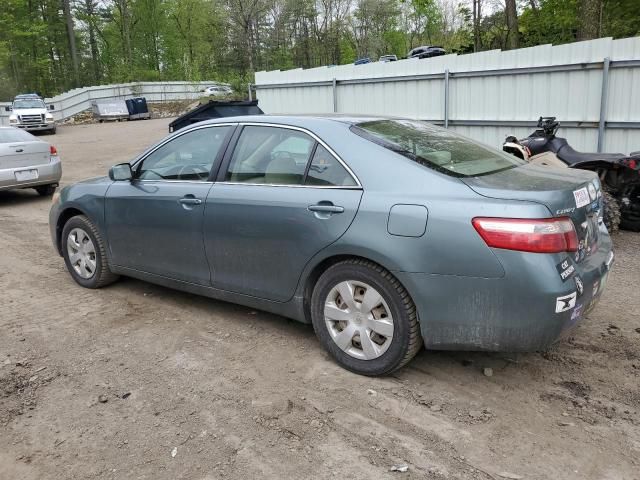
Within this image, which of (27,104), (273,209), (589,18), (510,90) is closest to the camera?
(273,209)

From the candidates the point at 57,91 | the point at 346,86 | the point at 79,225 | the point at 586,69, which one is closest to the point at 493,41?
the point at 346,86

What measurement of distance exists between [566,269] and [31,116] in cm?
2969

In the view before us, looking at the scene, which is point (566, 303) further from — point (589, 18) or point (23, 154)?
point (589, 18)

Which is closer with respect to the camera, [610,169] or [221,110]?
[610,169]

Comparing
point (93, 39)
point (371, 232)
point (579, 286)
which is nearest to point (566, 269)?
point (579, 286)

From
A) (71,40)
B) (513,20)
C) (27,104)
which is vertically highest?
(71,40)

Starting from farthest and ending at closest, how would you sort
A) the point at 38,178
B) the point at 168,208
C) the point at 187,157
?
the point at 38,178 → the point at 187,157 → the point at 168,208

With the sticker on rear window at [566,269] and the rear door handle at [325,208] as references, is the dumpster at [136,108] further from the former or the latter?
the sticker on rear window at [566,269]

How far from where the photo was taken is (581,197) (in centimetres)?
324

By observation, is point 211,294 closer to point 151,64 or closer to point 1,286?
point 1,286

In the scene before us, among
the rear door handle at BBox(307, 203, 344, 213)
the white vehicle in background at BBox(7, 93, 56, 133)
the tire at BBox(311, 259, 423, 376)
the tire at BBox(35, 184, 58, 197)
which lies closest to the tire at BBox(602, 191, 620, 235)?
the tire at BBox(311, 259, 423, 376)

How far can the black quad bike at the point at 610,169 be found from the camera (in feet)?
21.4

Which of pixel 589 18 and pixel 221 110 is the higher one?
pixel 589 18

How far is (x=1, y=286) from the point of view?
18.4 ft
